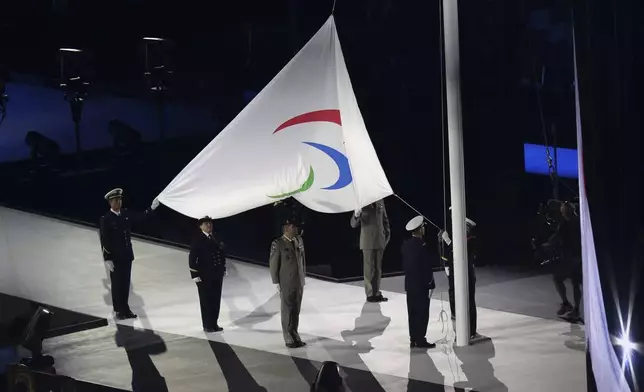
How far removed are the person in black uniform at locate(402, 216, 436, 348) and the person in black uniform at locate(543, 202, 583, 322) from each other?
187 centimetres

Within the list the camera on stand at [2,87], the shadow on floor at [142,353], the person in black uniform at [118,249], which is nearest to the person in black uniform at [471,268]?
the shadow on floor at [142,353]

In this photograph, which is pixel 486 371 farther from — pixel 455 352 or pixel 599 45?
pixel 599 45

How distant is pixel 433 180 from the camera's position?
Result: 16609 millimetres

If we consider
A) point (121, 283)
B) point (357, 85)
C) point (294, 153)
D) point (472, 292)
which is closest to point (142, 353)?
point (121, 283)

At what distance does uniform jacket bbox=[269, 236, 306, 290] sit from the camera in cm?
1214

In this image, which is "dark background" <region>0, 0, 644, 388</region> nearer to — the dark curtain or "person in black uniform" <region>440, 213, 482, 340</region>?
"person in black uniform" <region>440, 213, 482, 340</region>

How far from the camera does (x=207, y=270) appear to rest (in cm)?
1297

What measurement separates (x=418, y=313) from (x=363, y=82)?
5.92 m

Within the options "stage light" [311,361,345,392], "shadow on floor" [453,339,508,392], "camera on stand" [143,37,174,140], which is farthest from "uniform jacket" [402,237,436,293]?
"camera on stand" [143,37,174,140]

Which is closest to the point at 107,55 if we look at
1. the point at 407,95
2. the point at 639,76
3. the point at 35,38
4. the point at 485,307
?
the point at 35,38

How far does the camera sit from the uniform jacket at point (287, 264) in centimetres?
1214

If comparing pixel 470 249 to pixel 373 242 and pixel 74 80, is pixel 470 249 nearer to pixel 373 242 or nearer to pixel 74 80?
pixel 373 242

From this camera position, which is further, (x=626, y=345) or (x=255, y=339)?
(x=255, y=339)

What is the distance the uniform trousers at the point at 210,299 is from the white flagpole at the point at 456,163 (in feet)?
10.3
